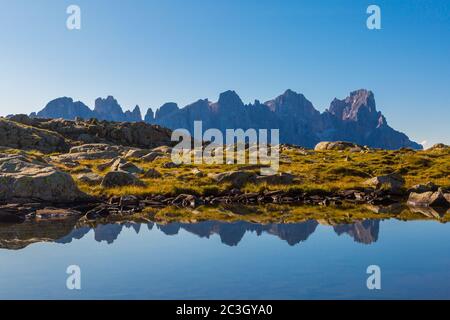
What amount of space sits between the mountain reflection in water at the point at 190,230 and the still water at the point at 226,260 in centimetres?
7

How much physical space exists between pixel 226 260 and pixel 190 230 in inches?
351

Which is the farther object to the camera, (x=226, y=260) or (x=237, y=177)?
(x=237, y=177)

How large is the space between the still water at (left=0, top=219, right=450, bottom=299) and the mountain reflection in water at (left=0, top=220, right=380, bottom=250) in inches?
2.6

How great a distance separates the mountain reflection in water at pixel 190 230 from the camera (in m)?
26.8

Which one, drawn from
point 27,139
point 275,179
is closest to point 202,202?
point 275,179

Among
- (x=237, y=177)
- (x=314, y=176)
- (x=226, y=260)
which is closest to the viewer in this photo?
(x=226, y=260)

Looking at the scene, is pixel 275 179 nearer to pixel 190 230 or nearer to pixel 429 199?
pixel 429 199

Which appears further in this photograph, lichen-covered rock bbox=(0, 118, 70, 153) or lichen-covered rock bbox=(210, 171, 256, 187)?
lichen-covered rock bbox=(0, 118, 70, 153)

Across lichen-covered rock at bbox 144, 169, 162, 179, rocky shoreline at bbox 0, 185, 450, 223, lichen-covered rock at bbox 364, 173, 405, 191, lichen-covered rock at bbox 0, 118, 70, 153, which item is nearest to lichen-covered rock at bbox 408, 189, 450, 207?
rocky shoreline at bbox 0, 185, 450, 223

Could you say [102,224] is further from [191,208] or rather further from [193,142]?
[193,142]

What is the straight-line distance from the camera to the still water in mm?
16438

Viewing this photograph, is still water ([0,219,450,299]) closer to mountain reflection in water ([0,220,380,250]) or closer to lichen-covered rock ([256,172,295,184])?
mountain reflection in water ([0,220,380,250])

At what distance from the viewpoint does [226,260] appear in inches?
841
